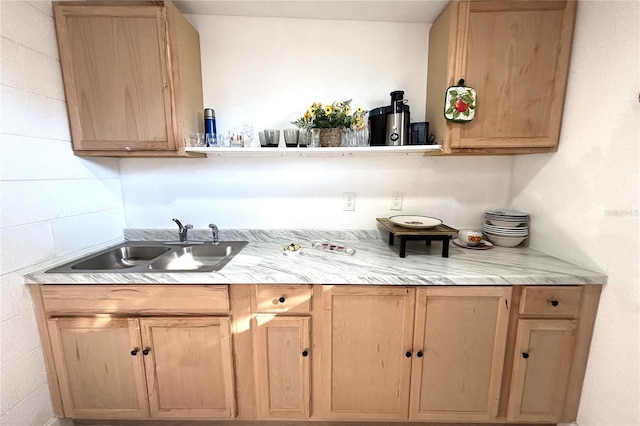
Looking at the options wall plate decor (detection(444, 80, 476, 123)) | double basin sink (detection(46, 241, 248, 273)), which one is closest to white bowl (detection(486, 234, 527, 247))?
wall plate decor (detection(444, 80, 476, 123))

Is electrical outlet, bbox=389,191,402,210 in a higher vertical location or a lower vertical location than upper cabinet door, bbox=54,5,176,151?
lower

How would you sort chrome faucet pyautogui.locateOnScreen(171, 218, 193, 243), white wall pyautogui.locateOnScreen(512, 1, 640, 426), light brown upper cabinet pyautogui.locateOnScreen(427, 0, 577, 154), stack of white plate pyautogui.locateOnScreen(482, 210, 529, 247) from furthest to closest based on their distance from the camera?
chrome faucet pyautogui.locateOnScreen(171, 218, 193, 243)
stack of white plate pyautogui.locateOnScreen(482, 210, 529, 247)
light brown upper cabinet pyautogui.locateOnScreen(427, 0, 577, 154)
white wall pyautogui.locateOnScreen(512, 1, 640, 426)

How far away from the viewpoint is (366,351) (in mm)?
→ 1260

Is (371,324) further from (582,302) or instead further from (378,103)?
(378,103)

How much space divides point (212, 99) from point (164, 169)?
56 centimetres

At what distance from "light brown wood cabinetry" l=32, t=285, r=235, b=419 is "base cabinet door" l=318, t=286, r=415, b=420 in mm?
489

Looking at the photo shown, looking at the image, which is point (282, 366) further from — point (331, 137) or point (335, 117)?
point (335, 117)

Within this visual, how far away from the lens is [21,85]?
3.88 ft

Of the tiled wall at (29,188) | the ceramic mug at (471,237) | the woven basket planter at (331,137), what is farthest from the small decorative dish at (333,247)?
the tiled wall at (29,188)

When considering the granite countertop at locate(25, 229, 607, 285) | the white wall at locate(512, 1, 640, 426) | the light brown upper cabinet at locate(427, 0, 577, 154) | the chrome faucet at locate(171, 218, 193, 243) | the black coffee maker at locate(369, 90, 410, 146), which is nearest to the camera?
the white wall at locate(512, 1, 640, 426)

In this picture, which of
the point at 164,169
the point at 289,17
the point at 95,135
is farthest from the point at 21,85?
the point at 289,17

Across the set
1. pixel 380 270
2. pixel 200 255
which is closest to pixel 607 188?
pixel 380 270

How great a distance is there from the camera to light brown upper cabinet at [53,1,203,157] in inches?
51.8

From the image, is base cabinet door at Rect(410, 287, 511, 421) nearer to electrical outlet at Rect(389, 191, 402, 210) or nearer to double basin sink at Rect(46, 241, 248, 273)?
electrical outlet at Rect(389, 191, 402, 210)
